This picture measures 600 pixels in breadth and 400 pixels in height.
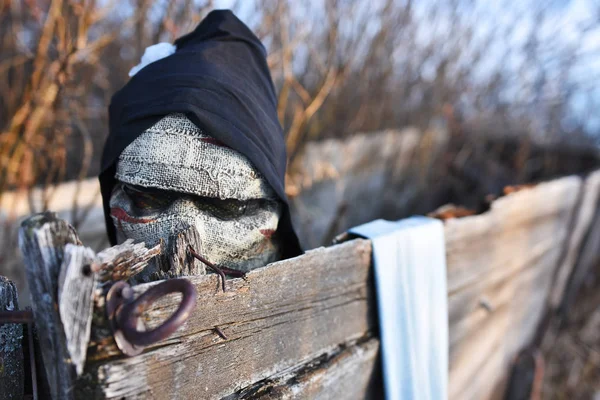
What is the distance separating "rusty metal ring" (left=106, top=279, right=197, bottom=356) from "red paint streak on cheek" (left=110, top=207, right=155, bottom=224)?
0.57m

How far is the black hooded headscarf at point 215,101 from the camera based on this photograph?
1.55 m

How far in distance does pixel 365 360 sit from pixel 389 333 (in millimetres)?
135

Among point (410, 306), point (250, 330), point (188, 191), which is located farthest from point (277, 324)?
point (410, 306)

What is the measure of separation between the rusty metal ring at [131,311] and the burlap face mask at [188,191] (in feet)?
1.59

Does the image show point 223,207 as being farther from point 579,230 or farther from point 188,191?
point 579,230

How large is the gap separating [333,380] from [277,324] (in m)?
0.36

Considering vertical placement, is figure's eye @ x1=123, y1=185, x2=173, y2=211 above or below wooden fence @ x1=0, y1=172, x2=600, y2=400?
above

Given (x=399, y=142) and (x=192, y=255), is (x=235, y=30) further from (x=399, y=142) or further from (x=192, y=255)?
(x=399, y=142)

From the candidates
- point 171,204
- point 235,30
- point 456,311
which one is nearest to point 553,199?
point 456,311

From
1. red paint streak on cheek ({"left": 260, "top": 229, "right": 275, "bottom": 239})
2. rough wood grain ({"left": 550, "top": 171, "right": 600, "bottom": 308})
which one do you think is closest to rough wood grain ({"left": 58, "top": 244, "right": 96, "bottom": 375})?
red paint streak on cheek ({"left": 260, "top": 229, "right": 275, "bottom": 239})

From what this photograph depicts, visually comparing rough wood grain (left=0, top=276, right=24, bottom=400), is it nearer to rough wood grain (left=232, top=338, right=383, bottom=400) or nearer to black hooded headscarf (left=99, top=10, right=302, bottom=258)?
rough wood grain (left=232, top=338, right=383, bottom=400)

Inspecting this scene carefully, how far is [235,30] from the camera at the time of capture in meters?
1.83

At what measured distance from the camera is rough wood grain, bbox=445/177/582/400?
8.39ft

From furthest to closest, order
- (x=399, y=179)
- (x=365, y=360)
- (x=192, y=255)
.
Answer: (x=399, y=179)
(x=365, y=360)
(x=192, y=255)
